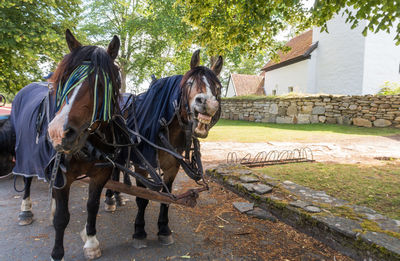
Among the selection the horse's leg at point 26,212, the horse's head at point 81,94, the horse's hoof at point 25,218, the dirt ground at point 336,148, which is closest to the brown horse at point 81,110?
the horse's head at point 81,94

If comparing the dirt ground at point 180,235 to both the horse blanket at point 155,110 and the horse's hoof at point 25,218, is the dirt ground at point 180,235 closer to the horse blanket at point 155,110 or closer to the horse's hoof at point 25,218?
the horse's hoof at point 25,218

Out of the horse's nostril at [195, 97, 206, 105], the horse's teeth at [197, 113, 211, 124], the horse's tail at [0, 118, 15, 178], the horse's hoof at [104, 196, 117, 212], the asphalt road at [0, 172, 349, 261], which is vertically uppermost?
the horse's nostril at [195, 97, 206, 105]

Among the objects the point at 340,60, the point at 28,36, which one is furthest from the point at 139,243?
the point at 340,60

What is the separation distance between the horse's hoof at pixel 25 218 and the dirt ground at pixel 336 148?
425 cm

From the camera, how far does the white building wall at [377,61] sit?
1571 cm

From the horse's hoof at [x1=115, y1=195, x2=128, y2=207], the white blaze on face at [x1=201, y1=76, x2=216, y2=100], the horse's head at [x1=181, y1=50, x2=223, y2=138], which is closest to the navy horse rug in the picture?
the horse's head at [x1=181, y1=50, x2=223, y2=138]

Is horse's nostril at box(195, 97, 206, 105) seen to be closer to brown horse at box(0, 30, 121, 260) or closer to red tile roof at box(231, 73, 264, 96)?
brown horse at box(0, 30, 121, 260)

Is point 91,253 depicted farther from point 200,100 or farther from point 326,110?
point 326,110

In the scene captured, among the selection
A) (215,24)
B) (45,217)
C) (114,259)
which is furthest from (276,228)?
(215,24)

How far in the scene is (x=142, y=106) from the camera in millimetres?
2713

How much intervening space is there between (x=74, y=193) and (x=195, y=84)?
3.38 m

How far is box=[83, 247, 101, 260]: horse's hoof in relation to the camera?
2432 mm

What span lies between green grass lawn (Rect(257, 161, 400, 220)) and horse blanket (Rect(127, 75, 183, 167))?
119 inches

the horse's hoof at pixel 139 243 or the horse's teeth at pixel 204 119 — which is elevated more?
the horse's teeth at pixel 204 119
